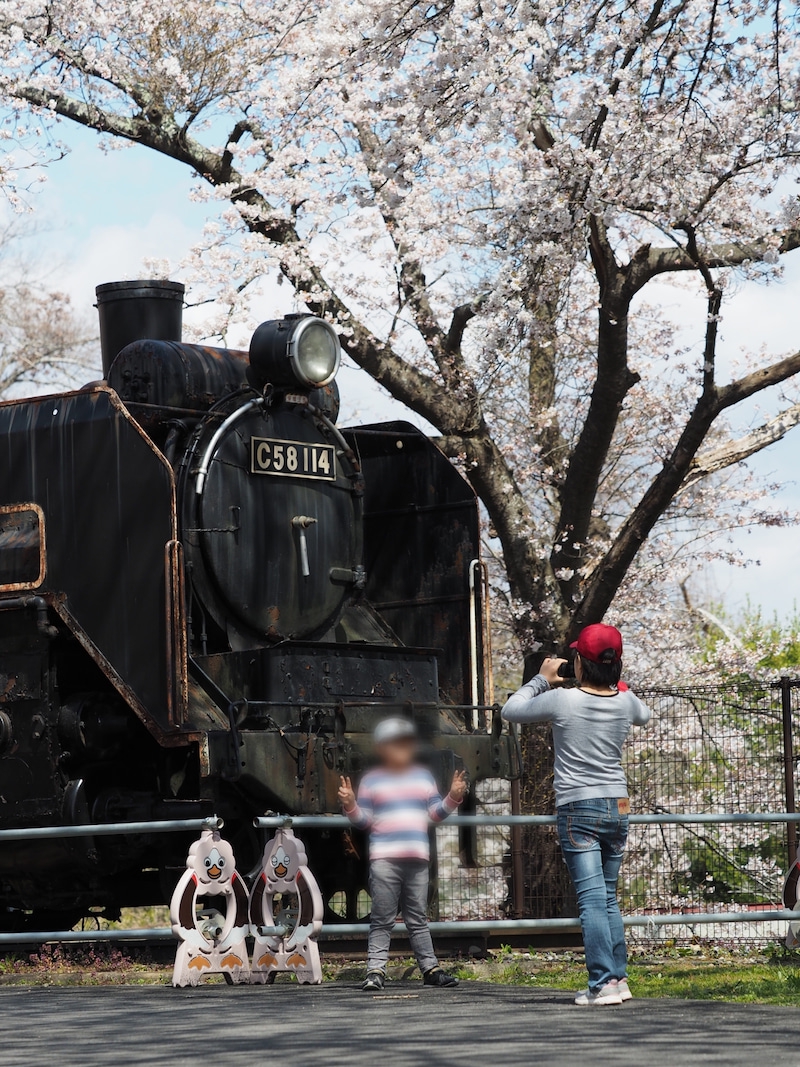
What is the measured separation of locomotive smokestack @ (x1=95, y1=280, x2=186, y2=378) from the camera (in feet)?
37.6

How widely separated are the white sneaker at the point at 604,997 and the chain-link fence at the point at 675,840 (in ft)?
15.5

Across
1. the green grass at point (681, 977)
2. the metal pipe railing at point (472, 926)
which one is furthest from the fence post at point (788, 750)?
the metal pipe railing at point (472, 926)

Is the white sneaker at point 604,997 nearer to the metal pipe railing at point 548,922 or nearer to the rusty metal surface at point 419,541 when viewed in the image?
the metal pipe railing at point 548,922

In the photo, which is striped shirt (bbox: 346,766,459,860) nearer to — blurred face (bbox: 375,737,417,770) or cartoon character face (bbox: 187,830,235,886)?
blurred face (bbox: 375,737,417,770)

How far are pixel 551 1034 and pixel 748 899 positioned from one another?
300 inches

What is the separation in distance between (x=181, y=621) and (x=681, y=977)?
3.26 m

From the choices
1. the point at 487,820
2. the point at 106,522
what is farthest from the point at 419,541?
the point at 487,820

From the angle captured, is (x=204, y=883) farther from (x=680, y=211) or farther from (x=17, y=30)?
(x=17, y=30)

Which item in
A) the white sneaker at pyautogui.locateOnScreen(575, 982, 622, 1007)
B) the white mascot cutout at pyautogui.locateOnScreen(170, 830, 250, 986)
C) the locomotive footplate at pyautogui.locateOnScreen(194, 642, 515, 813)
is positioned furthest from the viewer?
the locomotive footplate at pyautogui.locateOnScreen(194, 642, 515, 813)

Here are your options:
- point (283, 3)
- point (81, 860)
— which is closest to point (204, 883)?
point (81, 860)

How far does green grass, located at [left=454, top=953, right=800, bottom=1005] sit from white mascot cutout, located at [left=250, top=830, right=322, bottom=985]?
99 centimetres

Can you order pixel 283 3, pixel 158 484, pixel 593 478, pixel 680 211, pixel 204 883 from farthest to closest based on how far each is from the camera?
pixel 283 3 < pixel 593 478 < pixel 680 211 < pixel 158 484 < pixel 204 883

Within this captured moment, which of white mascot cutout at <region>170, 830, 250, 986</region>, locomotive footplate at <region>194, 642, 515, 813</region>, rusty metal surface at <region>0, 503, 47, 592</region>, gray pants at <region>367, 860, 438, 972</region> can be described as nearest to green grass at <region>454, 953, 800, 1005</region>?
gray pants at <region>367, 860, 438, 972</region>

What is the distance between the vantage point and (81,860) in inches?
389
